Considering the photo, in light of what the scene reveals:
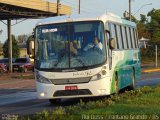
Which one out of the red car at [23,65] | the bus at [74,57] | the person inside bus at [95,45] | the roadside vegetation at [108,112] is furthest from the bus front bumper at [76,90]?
the red car at [23,65]

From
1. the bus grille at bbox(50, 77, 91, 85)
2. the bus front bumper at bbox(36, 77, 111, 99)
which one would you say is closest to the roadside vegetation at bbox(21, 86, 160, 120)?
the bus front bumper at bbox(36, 77, 111, 99)

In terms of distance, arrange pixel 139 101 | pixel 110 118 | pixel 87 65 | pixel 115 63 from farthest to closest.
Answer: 1. pixel 115 63
2. pixel 87 65
3. pixel 139 101
4. pixel 110 118

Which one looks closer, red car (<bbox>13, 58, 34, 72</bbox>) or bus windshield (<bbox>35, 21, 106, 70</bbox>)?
bus windshield (<bbox>35, 21, 106, 70</bbox>)

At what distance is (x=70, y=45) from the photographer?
62.2 feet

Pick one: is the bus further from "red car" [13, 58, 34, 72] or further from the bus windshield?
"red car" [13, 58, 34, 72]

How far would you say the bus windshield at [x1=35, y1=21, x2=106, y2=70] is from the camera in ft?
61.6

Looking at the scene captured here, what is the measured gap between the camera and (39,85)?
1881 centimetres

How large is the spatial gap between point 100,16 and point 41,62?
2.52 meters

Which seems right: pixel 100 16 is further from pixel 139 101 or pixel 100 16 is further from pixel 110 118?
pixel 110 118

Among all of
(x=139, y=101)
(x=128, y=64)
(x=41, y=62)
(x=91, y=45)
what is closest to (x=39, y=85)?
(x=41, y=62)

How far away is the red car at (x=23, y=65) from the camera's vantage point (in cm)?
6234

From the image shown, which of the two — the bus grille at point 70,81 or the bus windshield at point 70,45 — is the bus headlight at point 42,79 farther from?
the bus windshield at point 70,45

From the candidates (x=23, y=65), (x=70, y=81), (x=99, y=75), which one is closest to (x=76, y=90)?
(x=70, y=81)

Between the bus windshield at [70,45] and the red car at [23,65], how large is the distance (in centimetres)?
4305
